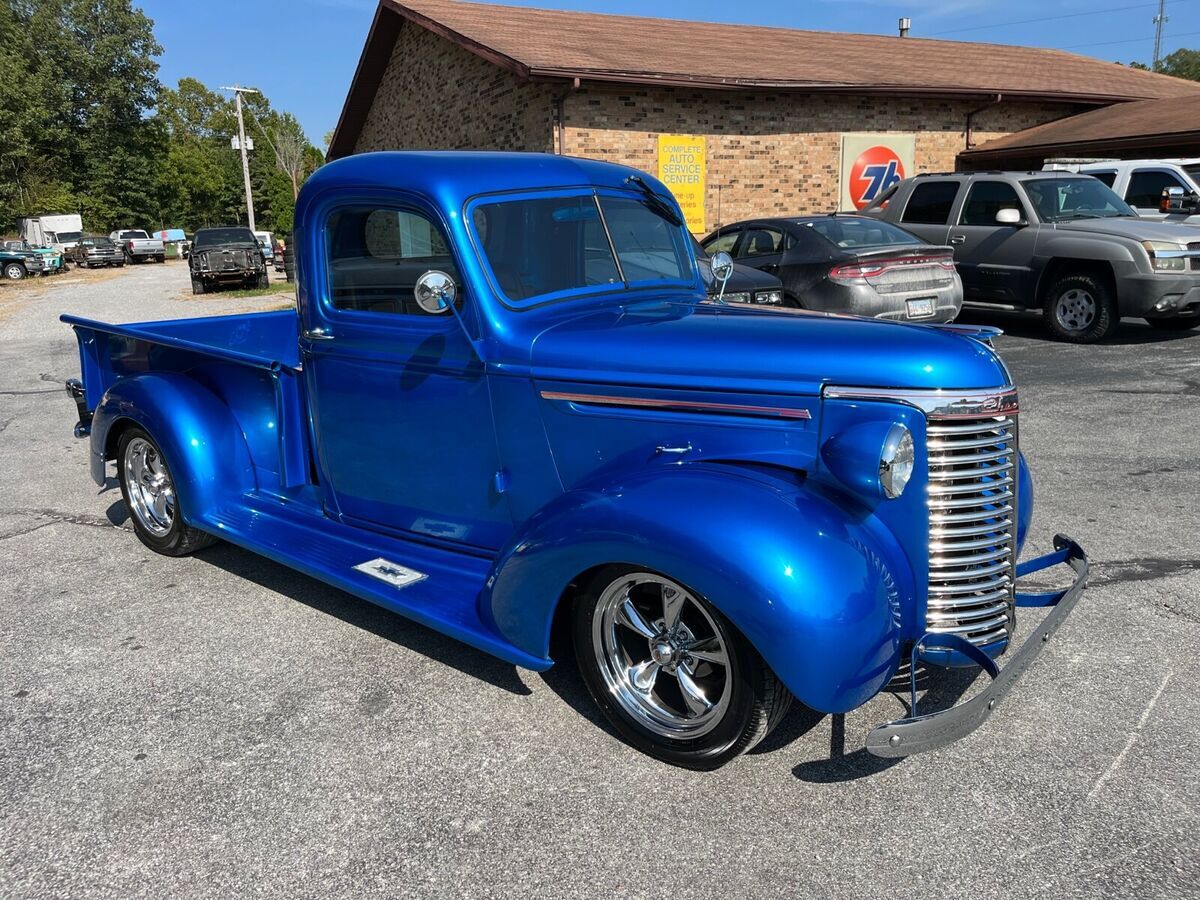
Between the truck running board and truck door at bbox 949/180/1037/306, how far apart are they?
9174 mm

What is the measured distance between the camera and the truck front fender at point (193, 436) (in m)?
4.31

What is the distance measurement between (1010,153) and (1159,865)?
17345 millimetres

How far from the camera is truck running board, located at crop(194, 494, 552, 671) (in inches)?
127

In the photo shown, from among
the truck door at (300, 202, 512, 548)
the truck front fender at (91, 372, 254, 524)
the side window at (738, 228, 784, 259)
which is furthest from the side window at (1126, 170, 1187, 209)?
the truck front fender at (91, 372, 254, 524)

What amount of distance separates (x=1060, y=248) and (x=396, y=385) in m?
9.19

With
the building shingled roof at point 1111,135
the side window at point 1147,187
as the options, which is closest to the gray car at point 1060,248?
the side window at point 1147,187

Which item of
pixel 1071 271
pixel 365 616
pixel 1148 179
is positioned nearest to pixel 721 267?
pixel 365 616

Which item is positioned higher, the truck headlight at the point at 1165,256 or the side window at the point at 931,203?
the side window at the point at 931,203

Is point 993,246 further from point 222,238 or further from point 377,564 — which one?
point 222,238

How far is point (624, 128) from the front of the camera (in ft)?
47.9

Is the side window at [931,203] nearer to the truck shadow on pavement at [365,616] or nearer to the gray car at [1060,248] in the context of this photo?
the gray car at [1060,248]

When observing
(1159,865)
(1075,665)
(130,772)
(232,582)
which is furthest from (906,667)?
(232,582)

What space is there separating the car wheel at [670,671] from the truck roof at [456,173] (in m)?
1.59

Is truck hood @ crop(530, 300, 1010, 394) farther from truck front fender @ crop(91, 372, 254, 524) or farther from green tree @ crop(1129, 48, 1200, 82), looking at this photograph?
green tree @ crop(1129, 48, 1200, 82)
